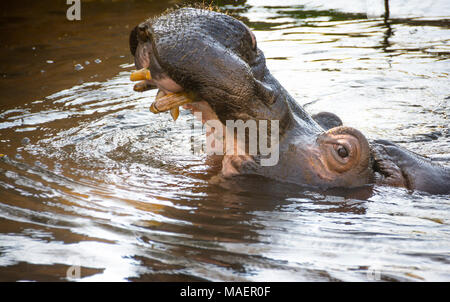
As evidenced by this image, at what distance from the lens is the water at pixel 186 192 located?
2.73 meters

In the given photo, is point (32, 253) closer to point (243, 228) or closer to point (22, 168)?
point (243, 228)

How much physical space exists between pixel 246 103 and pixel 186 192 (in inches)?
31.8

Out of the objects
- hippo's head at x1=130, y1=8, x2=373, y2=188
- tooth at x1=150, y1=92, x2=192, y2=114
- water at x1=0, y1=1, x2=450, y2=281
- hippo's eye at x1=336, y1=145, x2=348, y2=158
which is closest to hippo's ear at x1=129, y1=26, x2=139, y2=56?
hippo's head at x1=130, y1=8, x2=373, y2=188

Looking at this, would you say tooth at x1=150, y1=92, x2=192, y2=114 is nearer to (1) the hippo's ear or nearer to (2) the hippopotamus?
(2) the hippopotamus

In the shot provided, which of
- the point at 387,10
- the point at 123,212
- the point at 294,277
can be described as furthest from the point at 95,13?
the point at 294,277

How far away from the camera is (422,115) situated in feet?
19.9

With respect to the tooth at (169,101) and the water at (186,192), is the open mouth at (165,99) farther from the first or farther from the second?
the water at (186,192)

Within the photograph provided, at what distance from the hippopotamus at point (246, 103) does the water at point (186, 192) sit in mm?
103

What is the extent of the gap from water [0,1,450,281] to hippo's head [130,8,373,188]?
0.14 metres

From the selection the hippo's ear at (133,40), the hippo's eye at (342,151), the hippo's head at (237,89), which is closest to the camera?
the hippo's head at (237,89)

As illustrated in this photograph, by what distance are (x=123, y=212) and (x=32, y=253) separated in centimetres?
68

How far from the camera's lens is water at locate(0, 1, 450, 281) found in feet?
8.97

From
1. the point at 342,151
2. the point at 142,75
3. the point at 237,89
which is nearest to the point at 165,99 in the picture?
the point at 142,75

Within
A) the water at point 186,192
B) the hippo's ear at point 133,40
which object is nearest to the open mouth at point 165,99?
the hippo's ear at point 133,40
